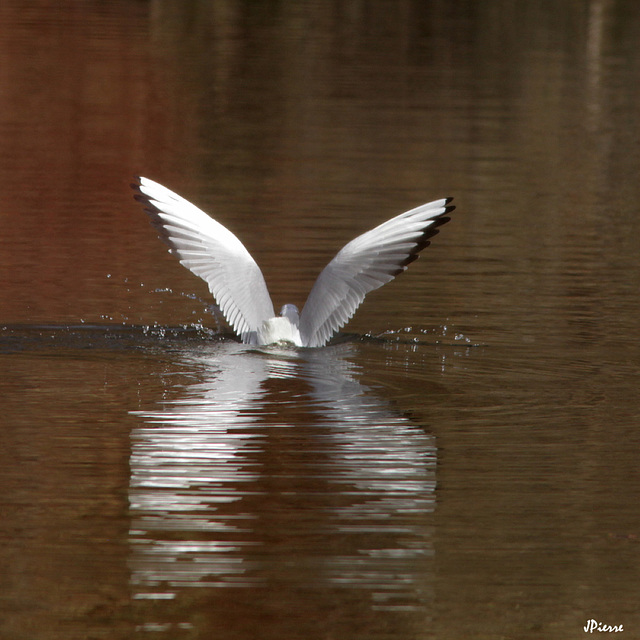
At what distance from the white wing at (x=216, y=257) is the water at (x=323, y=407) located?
0.27 metres

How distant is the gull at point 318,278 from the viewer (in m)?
9.46

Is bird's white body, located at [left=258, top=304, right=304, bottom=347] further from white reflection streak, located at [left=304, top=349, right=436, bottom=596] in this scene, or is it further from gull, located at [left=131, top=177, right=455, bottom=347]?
white reflection streak, located at [left=304, top=349, right=436, bottom=596]

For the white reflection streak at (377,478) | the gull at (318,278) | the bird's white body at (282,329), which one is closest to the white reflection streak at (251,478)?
the white reflection streak at (377,478)

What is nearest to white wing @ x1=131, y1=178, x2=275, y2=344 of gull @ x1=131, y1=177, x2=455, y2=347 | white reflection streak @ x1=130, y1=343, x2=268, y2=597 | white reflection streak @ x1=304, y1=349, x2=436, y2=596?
gull @ x1=131, y1=177, x2=455, y2=347

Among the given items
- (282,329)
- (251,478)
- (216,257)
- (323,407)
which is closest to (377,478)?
(251,478)

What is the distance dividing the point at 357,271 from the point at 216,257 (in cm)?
93

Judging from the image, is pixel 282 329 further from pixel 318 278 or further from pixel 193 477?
pixel 193 477

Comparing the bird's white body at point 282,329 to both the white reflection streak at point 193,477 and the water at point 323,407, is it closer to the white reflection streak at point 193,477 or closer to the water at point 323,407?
the water at point 323,407

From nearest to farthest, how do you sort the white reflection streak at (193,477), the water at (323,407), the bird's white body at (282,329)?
1. the water at (323,407)
2. the white reflection streak at (193,477)
3. the bird's white body at (282,329)

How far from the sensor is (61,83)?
2800 centimetres

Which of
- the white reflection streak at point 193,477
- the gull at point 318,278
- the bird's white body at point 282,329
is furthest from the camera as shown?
the gull at point 318,278

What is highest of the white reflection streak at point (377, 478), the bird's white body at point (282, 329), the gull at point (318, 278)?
the gull at point (318, 278)

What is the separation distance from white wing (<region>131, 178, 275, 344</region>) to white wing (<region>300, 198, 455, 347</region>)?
0.30 m

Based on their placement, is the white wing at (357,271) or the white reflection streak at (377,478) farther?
the white wing at (357,271)
